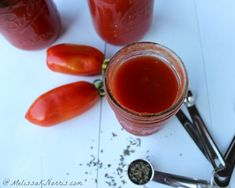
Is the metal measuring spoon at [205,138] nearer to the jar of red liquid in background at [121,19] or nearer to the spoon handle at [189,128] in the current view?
the spoon handle at [189,128]

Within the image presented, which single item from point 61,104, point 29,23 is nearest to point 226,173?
point 61,104

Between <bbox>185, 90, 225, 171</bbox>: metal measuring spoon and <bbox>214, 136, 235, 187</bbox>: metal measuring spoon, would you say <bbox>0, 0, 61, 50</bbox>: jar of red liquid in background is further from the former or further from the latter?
<bbox>214, 136, 235, 187</bbox>: metal measuring spoon

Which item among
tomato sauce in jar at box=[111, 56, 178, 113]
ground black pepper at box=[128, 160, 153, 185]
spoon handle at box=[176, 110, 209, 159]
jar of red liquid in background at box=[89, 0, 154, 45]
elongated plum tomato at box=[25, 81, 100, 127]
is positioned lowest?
ground black pepper at box=[128, 160, 153, 185]

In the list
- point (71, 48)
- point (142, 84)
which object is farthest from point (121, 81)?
point (71, 48)

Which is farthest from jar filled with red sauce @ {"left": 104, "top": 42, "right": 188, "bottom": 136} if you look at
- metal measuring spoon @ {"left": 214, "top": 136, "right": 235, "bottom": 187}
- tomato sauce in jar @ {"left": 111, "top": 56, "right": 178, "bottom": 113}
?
metal measuring spoon @ {"left": 214, "top": 136, "right": 235, "bottom": 187}

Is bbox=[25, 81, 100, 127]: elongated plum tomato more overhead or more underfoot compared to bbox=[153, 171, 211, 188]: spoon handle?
more overhead

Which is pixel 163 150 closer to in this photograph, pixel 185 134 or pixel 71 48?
pixel 185 134
